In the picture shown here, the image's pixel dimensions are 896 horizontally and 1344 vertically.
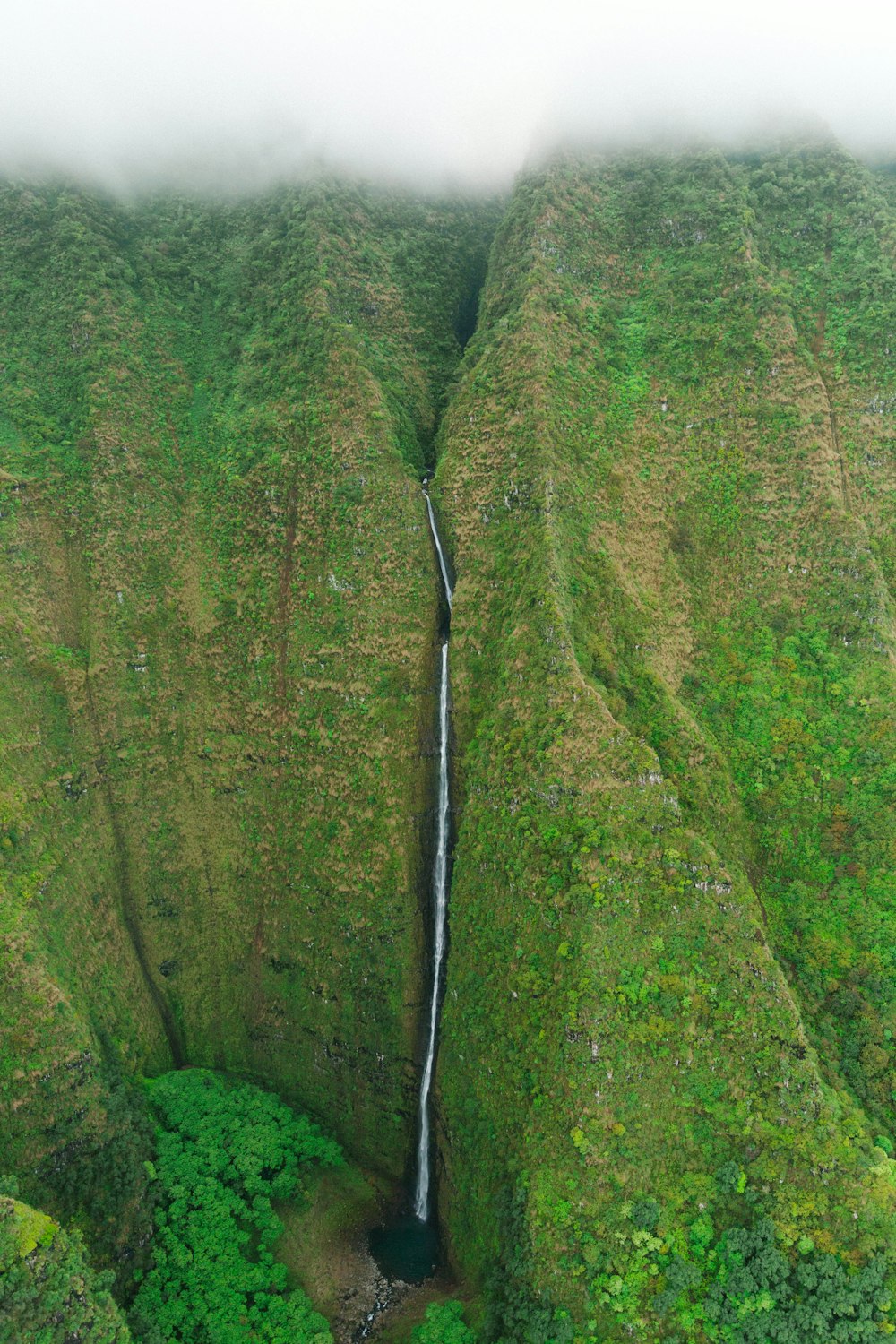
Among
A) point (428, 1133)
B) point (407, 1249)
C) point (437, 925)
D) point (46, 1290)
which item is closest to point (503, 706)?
point (437, 925)

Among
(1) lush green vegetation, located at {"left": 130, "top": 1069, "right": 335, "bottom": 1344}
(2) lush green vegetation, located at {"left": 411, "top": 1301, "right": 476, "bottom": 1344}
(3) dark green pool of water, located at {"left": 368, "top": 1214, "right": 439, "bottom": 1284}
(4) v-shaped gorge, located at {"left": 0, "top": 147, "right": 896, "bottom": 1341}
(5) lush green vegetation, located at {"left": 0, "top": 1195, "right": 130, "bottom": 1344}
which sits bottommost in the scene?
(3) dark green pool of water, located at {"left": 368, "top": 1214, "right": 439, "bottom": 1284}

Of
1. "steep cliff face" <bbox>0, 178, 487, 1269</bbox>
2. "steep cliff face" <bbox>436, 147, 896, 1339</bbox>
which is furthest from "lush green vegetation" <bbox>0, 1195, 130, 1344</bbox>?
"steep cliff face" <bbox>436, 147, 896, 1339</bbox>

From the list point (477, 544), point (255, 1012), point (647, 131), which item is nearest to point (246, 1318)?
point (255, 1012)

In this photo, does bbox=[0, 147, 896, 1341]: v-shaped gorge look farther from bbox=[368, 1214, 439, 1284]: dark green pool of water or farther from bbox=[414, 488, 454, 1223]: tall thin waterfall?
bbox=[368, 1214, 439, 1284]: dark green pool of water

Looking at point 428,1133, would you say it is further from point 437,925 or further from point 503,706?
point 503,706

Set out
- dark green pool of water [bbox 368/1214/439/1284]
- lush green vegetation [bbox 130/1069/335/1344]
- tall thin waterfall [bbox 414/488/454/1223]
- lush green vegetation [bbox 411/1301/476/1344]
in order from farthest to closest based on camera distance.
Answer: tall thin waterfall [bbox 414/488/454/1223]
dark green pool of water [bbox 368/1214/439/1284]
lush green vegetation [bbox 130/1069/335/1344]
lush green vegetation [bbox 411/1301/476/1344]

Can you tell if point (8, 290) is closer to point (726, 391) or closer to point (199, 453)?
point (199, 453)

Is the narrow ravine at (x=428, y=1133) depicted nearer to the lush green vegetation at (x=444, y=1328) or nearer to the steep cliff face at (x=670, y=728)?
the steep cliff face at (x=670, y=728)
